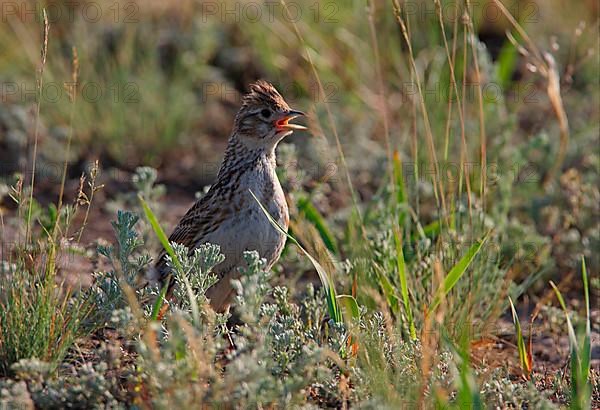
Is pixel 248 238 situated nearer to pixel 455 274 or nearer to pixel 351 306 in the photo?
pixel 351 306

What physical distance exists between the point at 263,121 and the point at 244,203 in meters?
0.55

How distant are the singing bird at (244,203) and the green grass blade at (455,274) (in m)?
0.84

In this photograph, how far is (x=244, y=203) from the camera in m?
5.06

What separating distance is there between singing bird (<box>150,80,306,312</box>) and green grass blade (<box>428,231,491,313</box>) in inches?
33.2

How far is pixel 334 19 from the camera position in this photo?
28.5 feet

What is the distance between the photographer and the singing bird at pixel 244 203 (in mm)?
4973

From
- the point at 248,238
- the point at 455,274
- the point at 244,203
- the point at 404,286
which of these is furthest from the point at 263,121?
the point at 455,274

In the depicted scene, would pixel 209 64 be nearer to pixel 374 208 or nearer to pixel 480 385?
pixel 374 208

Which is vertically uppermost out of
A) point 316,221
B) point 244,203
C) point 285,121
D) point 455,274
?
point 285,121

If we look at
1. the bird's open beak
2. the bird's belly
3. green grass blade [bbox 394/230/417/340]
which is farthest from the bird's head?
green grass blade [bbox 394/230/417/340]

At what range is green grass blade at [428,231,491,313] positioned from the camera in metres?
4.46

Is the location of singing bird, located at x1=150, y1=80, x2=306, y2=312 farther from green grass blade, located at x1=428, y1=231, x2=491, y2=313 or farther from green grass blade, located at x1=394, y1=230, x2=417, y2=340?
green grass blade, located at x1=428, y1=231, x2=491, y2=313

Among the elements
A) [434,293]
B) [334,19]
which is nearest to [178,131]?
[334,19]

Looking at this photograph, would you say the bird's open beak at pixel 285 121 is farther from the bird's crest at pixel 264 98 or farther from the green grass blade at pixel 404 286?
the green grass blade at pixel 404 286
